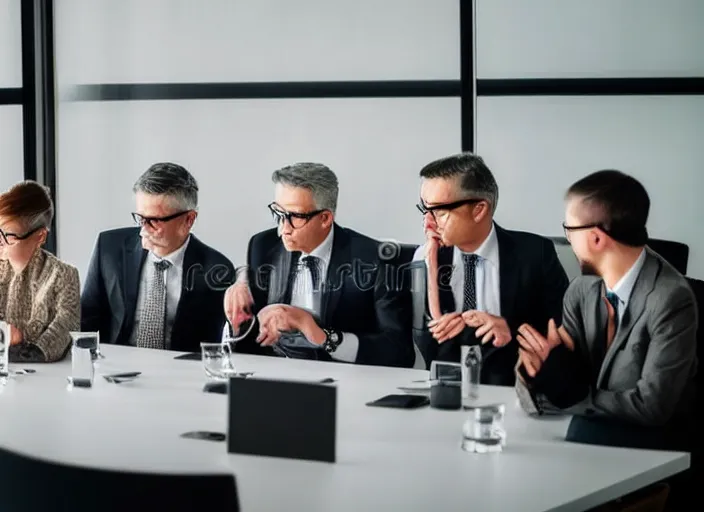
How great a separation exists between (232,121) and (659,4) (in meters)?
2.26

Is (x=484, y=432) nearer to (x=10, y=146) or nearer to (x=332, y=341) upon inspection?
(x=332, y=341)

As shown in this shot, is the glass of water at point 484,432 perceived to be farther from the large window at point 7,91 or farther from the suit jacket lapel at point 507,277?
the large window at point 7,91

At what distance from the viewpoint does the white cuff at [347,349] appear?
473 cm

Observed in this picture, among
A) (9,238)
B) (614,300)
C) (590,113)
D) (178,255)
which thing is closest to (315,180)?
(178,255)

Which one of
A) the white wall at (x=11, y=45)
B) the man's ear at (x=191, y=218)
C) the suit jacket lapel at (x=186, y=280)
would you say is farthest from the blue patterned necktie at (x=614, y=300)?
the white wall at (x=11, y=45)

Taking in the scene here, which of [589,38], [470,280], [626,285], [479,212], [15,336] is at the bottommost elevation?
[15,336]

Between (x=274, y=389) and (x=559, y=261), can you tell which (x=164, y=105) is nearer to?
(x=559, y=261)

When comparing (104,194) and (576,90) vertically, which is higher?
(576,90)

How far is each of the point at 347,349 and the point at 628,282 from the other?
1.67m

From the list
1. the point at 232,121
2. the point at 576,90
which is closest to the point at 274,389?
the point at 576,90

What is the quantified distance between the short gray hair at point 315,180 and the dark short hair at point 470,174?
1.72 feet

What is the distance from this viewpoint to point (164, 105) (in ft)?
19.5

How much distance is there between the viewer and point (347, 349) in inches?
187

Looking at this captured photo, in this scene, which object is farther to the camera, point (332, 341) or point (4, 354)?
point (332, 341)
